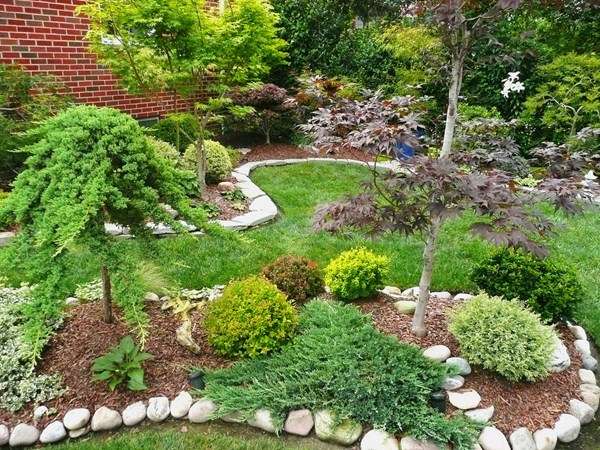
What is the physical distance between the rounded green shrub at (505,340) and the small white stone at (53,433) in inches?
95.0

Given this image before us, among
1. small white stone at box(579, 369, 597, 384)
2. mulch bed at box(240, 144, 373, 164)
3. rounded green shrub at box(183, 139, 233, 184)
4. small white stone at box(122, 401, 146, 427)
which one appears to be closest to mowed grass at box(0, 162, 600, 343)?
small white stone at box(579, 369, 597, 384)

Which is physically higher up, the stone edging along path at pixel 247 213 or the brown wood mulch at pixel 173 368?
the stone edging along path at pixel 247 213

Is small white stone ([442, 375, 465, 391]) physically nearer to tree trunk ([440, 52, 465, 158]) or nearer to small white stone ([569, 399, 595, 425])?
small white stone ([569, 399, 595, 425])

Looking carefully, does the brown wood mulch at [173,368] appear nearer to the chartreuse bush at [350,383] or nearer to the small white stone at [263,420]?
the chartreuse bush at [350,383]

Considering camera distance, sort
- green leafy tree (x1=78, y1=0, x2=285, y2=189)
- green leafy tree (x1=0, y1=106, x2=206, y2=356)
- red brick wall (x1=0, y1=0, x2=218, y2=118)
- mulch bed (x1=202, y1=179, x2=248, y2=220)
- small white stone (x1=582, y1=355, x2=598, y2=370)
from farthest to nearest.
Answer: red brick wall (x1=0, y1=0, x2=218, y2=118), mulch bed (x1=202, y1=179, x2=248, y2=220), green leafy tree (x1=78, y1=0, x2=285, y2=189), small white stone (x1=582, y1=355, x2=598, y2=370), green leafy tree (x1=0, y1=106, x2=206, y2=356)

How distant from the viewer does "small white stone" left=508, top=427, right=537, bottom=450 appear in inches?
101

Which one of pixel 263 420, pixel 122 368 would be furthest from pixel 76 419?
pixel 263 420

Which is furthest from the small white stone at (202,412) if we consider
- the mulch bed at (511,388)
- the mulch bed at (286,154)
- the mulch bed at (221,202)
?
the mulch bed at (286,154)

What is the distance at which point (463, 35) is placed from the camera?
→ 271cm

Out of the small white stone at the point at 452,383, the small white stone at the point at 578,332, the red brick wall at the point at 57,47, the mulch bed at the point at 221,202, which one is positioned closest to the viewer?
the small white stone at the point at 452,383

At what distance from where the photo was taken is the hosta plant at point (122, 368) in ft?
9.24

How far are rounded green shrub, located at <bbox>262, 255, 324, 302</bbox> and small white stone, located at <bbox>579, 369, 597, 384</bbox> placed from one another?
187 centimetres

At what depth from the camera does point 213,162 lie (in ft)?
21.8

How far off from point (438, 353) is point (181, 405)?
1.62 metres
